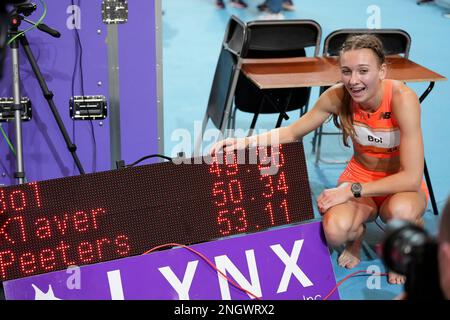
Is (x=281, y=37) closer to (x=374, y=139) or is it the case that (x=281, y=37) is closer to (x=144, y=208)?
(x=374, y=139)

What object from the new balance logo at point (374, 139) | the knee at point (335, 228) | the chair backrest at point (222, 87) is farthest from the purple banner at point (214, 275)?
the chair backrest at point (222, 87)

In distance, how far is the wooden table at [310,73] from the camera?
521cm

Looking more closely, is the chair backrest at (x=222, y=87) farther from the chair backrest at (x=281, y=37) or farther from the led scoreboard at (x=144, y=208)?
the led scoreboard at (x=144, y=208)

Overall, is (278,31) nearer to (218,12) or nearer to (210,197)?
(210,197)

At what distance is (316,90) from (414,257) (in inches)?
253

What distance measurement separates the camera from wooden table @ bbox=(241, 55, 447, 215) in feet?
17.1

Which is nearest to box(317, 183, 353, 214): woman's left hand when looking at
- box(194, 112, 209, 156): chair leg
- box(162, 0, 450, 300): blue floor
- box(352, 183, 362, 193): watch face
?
box(352, 183, 362, 193): watch face

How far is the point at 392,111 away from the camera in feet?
13.9

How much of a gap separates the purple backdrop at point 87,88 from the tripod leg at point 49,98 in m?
0.17

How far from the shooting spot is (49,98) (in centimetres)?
485

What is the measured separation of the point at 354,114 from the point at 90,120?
69.4 inches

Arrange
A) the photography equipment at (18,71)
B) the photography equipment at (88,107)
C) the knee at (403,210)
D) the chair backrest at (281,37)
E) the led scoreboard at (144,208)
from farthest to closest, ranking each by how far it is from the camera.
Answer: the chair backrest at (281,37), the photography equipment at (88,107), the photography equipment at (18,71), the knee at (403,210), the led scoreboard at (144,208)

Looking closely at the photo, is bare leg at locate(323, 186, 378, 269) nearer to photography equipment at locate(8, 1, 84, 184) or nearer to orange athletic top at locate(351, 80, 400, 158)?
orange athletic top at locate(351, 80, 400, 158)
